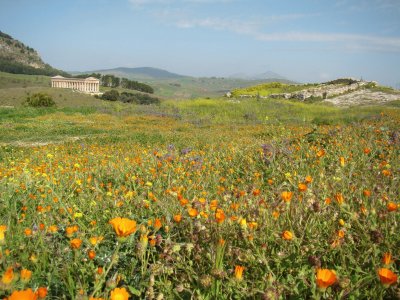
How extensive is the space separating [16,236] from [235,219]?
1517mm

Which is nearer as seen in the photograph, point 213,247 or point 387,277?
point 387,277

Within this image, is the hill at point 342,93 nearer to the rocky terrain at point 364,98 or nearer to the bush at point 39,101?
the rocky terrain at point 364,98

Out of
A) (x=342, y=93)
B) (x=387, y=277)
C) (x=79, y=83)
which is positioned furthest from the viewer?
(x=79, y=83)

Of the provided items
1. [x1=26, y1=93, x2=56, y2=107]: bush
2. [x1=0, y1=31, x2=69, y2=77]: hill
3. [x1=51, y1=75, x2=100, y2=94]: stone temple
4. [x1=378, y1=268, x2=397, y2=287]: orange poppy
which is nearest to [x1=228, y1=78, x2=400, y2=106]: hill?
[x1=26, y1=93, x2=56, y2=107]: bush

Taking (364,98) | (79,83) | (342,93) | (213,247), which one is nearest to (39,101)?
(342,93)

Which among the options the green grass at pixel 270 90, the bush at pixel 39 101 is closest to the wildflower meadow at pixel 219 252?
the green grass at pixel 270 90

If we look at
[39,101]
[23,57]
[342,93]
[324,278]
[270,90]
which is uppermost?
[23,57]

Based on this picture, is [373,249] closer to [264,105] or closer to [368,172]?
[368,172]

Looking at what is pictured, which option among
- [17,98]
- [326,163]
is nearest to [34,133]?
[326,163]

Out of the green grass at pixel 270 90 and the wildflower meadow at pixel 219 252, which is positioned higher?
the green grass at pixel 270 90

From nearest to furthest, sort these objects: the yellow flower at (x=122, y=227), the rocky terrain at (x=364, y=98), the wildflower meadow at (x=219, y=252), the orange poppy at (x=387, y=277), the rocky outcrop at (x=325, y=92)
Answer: the orange poppy at (x=387, y=277)
the yellow flower at (x=122, y=227)
the wildflower meadow at (x=219, y=252)
the rocky terrain at (x=364, y=98)
the rocky outcrop at (x=325, y=92)

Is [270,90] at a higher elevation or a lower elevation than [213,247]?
higher

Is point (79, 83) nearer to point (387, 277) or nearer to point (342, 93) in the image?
point (342, 93)

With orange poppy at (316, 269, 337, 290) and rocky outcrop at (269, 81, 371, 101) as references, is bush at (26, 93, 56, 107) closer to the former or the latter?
rocky outcrop at (269, 81, 371, 101)
